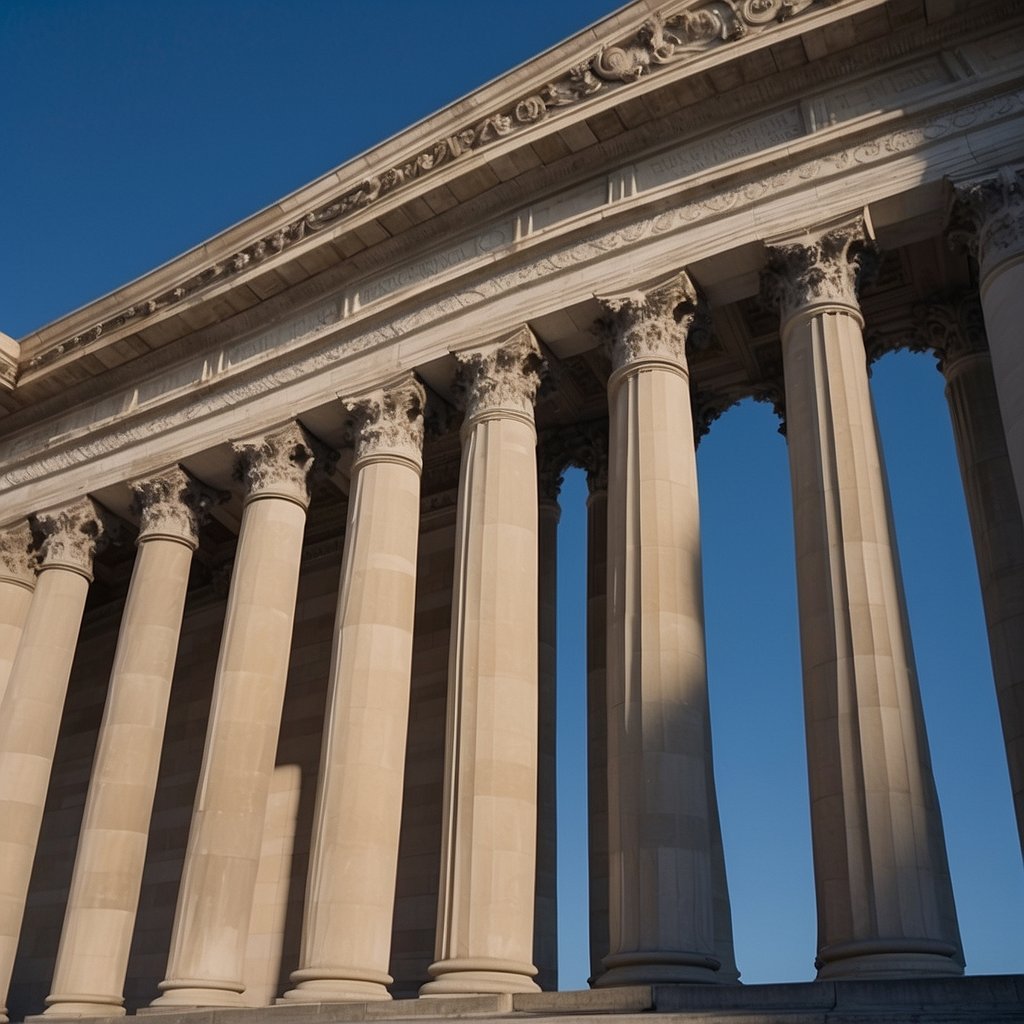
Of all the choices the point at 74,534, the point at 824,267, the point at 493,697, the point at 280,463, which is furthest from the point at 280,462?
the point at 824,267

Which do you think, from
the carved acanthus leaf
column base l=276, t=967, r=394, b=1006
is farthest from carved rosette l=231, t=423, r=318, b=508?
column base l=276, t=967, r=394, b=1006

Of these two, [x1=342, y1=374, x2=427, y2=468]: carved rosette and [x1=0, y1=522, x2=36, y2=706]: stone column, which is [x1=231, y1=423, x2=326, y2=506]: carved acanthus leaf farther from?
[x1=0, y1=522, x2=36, y2=706]: stone column

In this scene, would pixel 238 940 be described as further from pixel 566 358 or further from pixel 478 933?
pixel 566 358

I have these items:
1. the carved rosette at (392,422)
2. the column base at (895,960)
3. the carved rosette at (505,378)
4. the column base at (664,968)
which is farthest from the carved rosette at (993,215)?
the column base at (664,968)

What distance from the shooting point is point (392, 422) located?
35812 millimetres

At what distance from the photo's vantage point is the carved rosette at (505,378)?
3359 cm

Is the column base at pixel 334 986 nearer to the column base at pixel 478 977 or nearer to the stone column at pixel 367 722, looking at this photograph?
the stone column at pixel 367 722

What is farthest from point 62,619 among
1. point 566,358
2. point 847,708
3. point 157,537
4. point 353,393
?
point 847,708

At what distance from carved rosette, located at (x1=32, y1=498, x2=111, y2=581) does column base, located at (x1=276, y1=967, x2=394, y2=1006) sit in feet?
67.2

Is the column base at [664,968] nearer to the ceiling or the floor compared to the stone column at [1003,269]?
nearer to the floor

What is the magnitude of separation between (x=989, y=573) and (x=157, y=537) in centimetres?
2710

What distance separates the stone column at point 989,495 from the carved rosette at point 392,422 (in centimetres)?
1611

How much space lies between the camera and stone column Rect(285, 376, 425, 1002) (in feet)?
93.4

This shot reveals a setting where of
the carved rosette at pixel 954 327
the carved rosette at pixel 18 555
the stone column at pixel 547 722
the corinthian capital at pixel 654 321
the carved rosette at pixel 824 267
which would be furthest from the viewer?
the carved rosette at pixel 18 555
